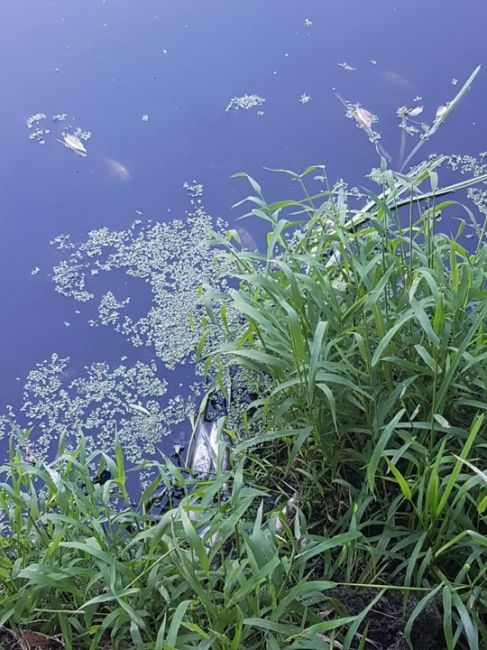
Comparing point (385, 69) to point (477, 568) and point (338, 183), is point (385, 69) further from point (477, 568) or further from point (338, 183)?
point (477, 568)

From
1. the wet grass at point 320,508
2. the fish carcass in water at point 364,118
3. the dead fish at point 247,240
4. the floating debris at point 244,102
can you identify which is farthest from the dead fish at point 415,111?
the wet grass at point 320,508

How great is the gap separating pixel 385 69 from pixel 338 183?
2.03 feet

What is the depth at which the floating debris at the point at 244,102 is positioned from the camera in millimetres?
2385

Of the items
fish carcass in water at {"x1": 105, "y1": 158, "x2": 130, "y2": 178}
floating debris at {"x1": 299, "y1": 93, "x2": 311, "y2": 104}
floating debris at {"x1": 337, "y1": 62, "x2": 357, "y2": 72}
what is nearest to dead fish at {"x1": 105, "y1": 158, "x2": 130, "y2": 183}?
fish carcass in water at {"x1": 105, "y1": 158, "x2": 130, "y2": 178}

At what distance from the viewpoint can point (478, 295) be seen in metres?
1.34

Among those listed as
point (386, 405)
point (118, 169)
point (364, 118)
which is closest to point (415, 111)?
point (364, 118)

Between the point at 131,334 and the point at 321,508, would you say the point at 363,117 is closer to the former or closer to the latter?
the point at 131,334

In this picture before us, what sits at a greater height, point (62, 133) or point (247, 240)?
point (62, 133)

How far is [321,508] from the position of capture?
55.7 inches

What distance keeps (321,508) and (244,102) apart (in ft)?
4.79

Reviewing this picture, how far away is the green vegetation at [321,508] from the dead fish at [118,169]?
80 cm

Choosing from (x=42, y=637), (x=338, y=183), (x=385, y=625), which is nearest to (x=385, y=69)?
(x=338, y=183)

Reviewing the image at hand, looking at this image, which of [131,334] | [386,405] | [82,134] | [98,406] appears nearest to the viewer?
[386,405]

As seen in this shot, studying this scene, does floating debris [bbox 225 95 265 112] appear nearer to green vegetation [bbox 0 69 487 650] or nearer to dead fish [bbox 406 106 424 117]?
dead fish [bbox 406 106 424 117]
